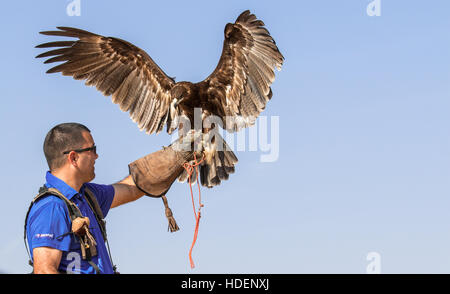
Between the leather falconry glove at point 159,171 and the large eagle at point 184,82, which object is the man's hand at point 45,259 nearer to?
the leather falconry glove at point 159,171

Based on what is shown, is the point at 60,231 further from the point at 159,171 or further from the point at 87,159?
the point at 159,171

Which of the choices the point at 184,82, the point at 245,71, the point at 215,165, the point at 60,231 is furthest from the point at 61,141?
the point at 245,71

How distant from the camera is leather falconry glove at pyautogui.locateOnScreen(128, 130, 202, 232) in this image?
4.47m

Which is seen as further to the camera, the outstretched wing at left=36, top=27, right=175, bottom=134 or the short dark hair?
the outstretched wing at left=36, top=27, right=175, bottom=134

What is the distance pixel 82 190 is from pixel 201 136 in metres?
2.53

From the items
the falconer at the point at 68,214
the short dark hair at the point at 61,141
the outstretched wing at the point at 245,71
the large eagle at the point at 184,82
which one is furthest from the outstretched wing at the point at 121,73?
the short dark hair at the point at 61,141

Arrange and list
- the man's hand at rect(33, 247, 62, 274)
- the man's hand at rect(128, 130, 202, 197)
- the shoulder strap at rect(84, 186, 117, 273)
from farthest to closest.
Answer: the man's hand at rect(128, 130, 202, 197), the shoulder strap at rect(84, 186, 117, 273), the man's hand at rect(33, 247, 62, 274)

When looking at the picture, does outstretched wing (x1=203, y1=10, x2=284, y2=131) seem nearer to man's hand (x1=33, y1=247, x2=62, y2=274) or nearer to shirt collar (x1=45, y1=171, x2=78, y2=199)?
shirt collar (x1=45, y1=171, x2=78, y2=199)

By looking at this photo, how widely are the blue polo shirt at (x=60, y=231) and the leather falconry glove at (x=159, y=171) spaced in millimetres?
895

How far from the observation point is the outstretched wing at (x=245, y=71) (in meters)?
6.53

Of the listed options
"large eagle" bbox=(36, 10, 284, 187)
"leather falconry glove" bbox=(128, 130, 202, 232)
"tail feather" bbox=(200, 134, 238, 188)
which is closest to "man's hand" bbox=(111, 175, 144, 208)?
"leather falconry glove" bbox=(128, 130, 202, 232)

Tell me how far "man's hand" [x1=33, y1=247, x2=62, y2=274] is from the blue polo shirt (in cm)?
3
